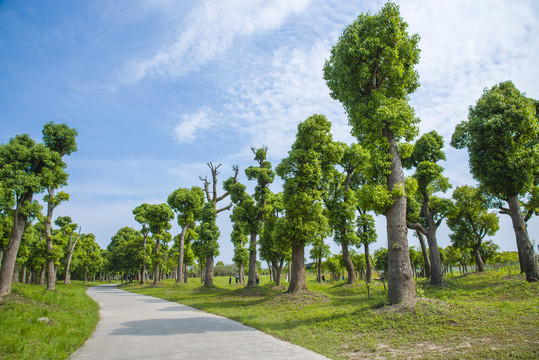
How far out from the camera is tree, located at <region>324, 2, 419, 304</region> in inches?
394

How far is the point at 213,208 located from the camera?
27578 millimetres

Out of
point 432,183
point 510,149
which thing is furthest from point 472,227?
point 510,149

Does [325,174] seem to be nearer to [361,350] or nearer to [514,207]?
[514,207]

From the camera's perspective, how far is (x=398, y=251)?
9156mm

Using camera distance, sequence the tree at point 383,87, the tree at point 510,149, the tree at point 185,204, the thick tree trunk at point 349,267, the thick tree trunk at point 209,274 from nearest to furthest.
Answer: the tree at point 383,87, the tree at point 510,149, the thick tree trunk at point 349,267, the thick tree trunk at point 209,274, the tree at point 185,204

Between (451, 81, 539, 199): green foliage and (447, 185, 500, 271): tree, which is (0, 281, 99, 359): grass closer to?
(451, 81, 539, 199): green foliage

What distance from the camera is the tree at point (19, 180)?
13719 mm

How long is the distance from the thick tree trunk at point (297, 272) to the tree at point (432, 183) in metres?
7.86

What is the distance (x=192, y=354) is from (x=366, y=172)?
7764 mm

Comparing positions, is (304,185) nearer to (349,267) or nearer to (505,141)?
(349,267)

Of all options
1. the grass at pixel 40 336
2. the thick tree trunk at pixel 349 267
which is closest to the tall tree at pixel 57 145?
the grass at pixel 40 336

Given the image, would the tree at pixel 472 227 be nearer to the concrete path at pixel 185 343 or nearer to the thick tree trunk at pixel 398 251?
the thick tree trunk at pixel 398 251

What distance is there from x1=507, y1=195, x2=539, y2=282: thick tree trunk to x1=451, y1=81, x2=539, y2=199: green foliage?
789 millimetres

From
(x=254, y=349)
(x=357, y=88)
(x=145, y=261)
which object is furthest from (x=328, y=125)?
(x=145, y=261)
